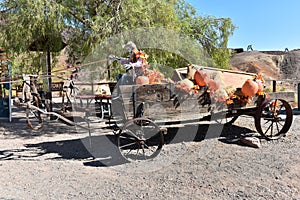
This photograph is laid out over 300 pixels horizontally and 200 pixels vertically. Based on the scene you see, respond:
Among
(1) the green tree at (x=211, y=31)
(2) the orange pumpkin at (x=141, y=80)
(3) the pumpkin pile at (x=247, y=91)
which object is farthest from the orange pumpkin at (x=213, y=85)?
(1) the green tree at (x=211, y=31)

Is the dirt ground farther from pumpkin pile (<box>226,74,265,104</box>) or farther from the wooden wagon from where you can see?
pumpkin pile (<box>226,74,265,104</box>)

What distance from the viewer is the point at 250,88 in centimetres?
555

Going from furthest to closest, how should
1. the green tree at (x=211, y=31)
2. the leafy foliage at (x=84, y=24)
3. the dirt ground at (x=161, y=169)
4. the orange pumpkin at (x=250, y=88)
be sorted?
the green tree at (x=211, y=31) → the leafy foliage at (x=84, y=24) → the orange pumpkin at (x=250, y=88) → the dirt ground at (x=161, y=169)

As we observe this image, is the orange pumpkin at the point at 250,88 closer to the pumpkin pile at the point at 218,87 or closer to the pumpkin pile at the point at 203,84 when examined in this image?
the pumpkin pile at the point at 218,87

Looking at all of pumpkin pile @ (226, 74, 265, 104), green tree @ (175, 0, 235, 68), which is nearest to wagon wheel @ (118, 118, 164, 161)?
pumpkin pile @ (226, 74, 265, 104)

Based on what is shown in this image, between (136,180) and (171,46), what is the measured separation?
4.36m

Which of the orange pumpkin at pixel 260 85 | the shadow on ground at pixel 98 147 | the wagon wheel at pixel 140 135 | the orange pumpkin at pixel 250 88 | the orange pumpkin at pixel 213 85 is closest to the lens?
the wagon wheel at pixel 140 135

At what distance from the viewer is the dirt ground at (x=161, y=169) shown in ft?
12.4

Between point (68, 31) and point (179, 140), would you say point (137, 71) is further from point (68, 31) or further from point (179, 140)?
point (68, 31)

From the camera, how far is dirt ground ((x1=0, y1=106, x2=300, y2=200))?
3.78 meters

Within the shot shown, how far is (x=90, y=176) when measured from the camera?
441 centimetres

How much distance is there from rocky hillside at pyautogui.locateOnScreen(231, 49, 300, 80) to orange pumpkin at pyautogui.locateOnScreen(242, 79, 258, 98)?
594 inches

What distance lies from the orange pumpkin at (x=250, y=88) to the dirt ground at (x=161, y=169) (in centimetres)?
98


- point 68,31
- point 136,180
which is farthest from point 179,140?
point 68,31
